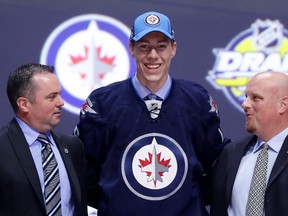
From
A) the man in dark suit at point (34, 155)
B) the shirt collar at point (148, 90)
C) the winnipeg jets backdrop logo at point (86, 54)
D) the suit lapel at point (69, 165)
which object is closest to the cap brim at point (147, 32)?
the shirt collar at point (148, 90)

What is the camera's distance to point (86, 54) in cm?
365

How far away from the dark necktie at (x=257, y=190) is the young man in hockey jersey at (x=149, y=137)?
20 centimetres

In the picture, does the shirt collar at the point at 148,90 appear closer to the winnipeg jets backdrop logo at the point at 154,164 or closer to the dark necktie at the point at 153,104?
the dark necktie at the point at 153,104

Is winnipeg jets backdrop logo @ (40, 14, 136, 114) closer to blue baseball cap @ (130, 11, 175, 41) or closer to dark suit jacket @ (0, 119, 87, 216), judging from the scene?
blue baseball cap @ (130, 11, 175, 41)

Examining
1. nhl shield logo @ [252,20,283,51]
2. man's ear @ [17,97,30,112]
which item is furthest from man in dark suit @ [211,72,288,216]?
nhl shield logo @ [252,20,283,51]

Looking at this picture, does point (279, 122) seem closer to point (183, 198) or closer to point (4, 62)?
point (183, 198)

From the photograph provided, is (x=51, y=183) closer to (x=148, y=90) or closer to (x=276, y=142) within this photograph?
(x=148, y=90)

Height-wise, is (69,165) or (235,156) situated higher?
(235,156)

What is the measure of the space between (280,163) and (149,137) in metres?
0.42

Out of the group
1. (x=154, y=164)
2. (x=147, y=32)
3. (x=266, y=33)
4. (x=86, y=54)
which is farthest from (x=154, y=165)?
(x=266, y=33)

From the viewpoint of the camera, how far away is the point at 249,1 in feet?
12.5

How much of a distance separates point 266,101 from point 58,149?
658 millimetres

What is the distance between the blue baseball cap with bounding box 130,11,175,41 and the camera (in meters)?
2.60

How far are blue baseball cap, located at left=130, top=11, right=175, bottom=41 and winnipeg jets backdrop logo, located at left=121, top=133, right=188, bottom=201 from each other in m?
0.32
